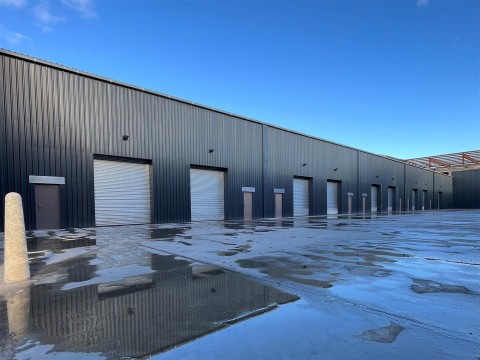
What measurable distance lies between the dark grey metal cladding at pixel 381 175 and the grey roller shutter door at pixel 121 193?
28171mm

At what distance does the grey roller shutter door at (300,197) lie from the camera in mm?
30031

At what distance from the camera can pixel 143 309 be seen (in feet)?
13.0

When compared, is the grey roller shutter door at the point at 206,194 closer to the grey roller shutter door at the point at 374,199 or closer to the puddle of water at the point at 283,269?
the puddle of water at the point at 283,269

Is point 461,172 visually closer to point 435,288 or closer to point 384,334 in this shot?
point 435,288

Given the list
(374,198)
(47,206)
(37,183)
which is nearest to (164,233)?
Answer: (47,206)

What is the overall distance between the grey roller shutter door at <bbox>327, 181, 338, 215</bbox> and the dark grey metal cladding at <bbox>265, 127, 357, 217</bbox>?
2.61ft

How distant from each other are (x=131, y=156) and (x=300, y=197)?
17.8 metres

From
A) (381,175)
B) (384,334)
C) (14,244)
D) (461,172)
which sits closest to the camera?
(384,334)

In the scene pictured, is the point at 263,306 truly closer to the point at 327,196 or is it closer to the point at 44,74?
the point at 44,74

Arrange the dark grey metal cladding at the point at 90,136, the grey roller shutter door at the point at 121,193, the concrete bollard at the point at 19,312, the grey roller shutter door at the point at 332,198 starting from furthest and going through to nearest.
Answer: the grey roller shutter door at the point at 332,198, the grey roller shutter door at the point at 121,193, the dark grey metal cladding at the point at 90,136, the concrete bollard at the point at 19,312

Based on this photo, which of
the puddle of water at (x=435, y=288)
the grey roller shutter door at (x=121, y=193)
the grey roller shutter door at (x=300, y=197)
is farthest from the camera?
the grey roller shutter door at (x=300, y=197)

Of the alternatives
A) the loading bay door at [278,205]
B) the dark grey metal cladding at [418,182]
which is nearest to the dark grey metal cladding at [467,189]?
the dark grey metal cladding at [418,182]

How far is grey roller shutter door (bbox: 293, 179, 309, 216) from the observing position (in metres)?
30.0

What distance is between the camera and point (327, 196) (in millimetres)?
34094
